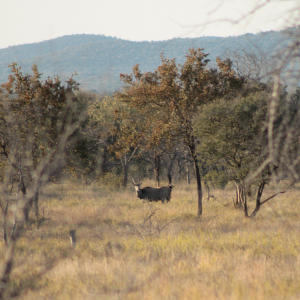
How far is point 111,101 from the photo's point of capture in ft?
94.4

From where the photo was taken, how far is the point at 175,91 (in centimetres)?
1374

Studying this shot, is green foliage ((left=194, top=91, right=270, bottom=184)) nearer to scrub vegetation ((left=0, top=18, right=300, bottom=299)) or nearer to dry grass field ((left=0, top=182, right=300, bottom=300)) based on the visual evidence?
scrub vegetation ((left=0, top=18, right=300, bottom=299))

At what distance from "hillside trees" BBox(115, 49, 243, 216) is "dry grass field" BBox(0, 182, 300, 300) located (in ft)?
15.0

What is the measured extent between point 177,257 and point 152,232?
3.27 metres

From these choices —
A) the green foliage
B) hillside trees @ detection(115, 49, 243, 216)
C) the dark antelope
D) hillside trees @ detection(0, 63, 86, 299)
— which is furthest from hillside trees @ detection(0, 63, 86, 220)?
the dark antelope

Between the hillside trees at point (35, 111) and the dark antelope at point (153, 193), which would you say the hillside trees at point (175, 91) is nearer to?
the hillside trees at point (35, 111)

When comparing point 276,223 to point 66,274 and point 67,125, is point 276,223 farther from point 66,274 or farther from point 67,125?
point 67,125

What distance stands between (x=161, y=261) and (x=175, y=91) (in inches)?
342

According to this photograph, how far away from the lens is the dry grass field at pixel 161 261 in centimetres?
Result: 534

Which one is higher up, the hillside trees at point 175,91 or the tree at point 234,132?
the hillside trees at point 175,91

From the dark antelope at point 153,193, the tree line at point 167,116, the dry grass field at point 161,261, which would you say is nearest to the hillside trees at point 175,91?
the tree line at point 167,116

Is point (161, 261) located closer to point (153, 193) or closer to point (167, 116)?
point (167, 116)

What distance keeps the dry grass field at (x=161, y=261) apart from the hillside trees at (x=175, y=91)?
180 inches

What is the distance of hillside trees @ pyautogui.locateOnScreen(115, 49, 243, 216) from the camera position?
44.9 feet
